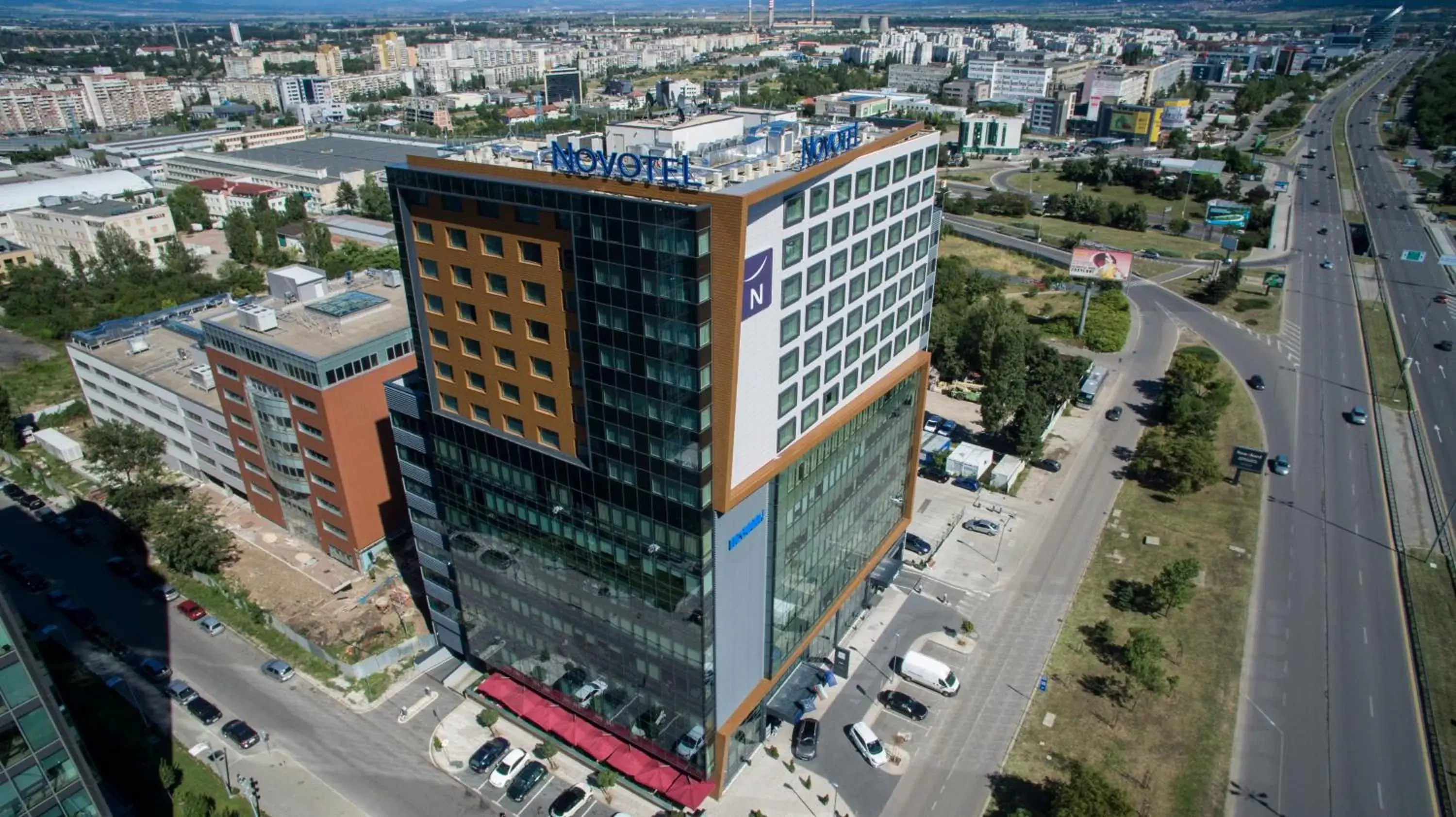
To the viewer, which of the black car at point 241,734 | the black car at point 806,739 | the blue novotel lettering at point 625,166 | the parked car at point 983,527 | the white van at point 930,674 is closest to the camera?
the blue novotel lettering at point 625,166

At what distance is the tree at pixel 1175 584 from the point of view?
67.7 meters

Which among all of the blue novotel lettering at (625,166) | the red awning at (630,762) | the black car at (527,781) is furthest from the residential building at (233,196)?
the red awning at (630,762)

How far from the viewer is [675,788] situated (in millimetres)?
53219

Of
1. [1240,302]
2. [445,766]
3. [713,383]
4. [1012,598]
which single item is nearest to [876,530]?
[1012,598]

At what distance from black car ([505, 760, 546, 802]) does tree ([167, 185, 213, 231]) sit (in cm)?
17552

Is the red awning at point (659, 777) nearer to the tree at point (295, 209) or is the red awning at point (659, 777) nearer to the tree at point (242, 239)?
the tree at point (242, 239)

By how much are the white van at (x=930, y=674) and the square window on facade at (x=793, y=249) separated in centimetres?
3415

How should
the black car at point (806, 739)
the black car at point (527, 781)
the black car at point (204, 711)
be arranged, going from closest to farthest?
the black car at point (527, 781) < the black car at point (806, 739) < the black car at point (204, 711)

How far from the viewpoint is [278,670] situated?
64.5 meters

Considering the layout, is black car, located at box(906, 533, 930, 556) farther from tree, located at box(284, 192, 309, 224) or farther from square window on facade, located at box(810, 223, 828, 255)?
tree, located at box(284, 192, 309, 224)

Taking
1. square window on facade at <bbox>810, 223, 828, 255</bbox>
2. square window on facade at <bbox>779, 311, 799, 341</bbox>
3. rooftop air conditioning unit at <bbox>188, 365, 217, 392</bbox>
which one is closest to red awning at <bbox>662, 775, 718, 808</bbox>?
square window on facade at <bbox>779, 311, 799, 341</bbox>

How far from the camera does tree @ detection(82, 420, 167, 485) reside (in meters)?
81.4

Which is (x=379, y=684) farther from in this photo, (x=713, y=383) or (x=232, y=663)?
(x=713, y=383)

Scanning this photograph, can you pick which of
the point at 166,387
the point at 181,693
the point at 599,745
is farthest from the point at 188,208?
the point at 599,745
